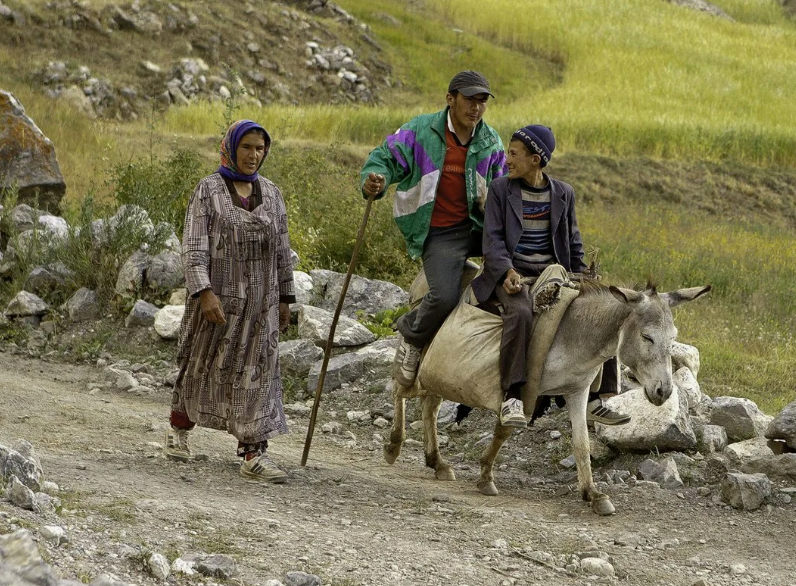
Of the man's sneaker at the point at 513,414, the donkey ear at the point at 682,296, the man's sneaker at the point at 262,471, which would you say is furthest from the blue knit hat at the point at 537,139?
the man's sneaker at the point at 262,471

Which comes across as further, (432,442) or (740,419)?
(740,419)

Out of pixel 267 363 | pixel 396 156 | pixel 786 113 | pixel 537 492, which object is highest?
pixel 786 113

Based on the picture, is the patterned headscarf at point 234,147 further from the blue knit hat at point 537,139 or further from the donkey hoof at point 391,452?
the donkey hoof at point 391,452

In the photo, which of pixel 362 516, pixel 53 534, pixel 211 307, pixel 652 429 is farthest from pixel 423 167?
pixel 53 534

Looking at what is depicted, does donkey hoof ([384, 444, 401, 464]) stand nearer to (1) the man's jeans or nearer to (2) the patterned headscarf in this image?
(1) the man's jeans

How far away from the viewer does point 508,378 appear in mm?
6055

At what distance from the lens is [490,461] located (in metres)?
6.69

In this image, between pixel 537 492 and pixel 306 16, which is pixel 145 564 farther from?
pixel 306 16

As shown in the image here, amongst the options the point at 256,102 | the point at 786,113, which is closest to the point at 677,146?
the point at 786,113

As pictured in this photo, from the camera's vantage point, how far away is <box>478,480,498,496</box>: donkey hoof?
664 centimetres

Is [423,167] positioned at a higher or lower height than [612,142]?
lower

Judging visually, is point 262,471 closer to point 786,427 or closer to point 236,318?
point 236,318

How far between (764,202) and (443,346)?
14410mm

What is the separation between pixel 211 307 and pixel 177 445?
0.98 metres
